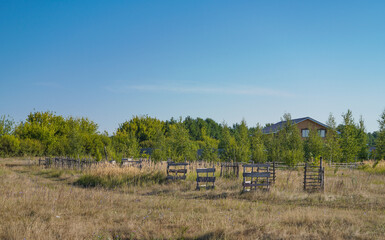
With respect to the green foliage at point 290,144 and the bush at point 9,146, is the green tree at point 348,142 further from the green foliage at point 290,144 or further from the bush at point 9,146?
the bush at point 9,146

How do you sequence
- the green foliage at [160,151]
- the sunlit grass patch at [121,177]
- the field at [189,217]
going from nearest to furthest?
the field at [189,217] → the sunlit grass patch at [121,177] → the green foliage at [160,151]

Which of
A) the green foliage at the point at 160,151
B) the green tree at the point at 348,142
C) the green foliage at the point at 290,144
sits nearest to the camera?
the green foliage at the point at 160,151

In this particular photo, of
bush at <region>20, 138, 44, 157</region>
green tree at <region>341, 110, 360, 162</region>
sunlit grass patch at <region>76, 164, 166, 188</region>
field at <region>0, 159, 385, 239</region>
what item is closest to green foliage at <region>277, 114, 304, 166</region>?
green tree at <region>341, 110, 360, 162</region>

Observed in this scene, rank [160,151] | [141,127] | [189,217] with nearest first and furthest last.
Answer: [189,217]
[160,151]
[141,127]

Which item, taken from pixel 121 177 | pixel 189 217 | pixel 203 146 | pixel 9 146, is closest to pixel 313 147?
pixel 203 146

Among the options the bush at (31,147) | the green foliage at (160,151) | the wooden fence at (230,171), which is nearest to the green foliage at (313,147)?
the green foliage at (160,151)

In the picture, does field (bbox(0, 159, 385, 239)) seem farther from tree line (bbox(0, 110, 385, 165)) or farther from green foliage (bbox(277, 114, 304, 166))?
green foliage (bbox(277, 114, 304, 166))

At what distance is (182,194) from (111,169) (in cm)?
631

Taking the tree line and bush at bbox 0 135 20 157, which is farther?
bush at bbox 0 135 20 157

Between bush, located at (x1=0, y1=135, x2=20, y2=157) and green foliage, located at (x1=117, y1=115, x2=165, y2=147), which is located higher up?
green foliage, located at (x1=117, y1=115, x2=165, y2=147)

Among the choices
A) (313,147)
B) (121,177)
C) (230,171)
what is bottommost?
(121,177)

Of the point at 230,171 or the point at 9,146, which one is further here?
the point at 9,146

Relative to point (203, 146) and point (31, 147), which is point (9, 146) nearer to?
point (31, 147)

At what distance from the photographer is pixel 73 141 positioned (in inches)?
1350
